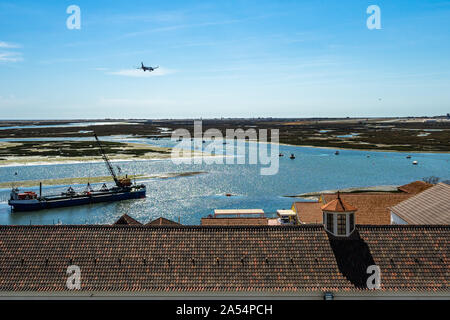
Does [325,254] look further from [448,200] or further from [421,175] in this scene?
[421,175]

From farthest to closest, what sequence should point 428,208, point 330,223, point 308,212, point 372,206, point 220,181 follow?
point 220,181 < point 308,212 < point 372,206 < point 428,208 < point 330,223

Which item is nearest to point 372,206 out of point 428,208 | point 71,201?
point 428,208

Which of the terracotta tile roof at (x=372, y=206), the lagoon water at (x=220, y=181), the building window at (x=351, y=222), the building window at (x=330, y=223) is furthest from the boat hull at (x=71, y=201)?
the building window at (x=351, y=222)

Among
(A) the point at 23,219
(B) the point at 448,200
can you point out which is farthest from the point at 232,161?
(B) the point at 448,200

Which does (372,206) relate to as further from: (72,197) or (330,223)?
(72,197)

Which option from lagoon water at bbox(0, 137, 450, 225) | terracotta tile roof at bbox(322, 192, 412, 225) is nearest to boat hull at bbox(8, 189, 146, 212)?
lagoon water at bbox(0, 137, 450, 225)

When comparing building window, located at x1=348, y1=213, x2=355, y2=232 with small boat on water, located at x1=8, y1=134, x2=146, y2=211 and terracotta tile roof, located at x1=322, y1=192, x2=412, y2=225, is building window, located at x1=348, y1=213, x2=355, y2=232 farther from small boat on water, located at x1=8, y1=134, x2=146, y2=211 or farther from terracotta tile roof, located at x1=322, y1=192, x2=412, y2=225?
small boat on water, located at x1=8, y1=134, x2=146, y2=211

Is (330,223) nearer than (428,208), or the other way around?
(330,223)
